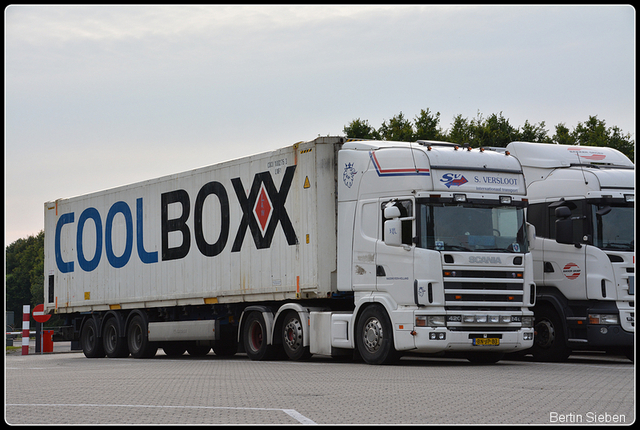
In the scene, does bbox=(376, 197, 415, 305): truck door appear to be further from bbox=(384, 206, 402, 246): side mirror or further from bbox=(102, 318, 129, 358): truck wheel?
bbox=(102, 318, 129, 358): truck wheel

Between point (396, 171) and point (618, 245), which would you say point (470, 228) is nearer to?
point (396, 171)

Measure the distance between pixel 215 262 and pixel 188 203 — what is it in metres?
1.76

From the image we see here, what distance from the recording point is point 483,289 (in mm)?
14750

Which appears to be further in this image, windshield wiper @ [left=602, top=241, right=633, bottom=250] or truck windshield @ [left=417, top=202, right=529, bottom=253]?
windshield wiper @ [left=602, top=241, right=633, bottom=250]

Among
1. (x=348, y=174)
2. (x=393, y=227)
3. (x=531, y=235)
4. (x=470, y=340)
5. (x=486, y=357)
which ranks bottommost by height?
(x=486, y=357)

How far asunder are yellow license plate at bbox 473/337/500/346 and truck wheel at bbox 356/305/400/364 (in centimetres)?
134

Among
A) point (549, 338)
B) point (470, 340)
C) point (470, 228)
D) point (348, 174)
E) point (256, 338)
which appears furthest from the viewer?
point (256, 338)

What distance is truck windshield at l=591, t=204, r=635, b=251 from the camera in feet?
52.5

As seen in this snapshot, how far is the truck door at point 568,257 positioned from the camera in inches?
636

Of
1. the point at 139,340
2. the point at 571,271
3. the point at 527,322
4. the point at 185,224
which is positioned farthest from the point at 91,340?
the point at 571,271

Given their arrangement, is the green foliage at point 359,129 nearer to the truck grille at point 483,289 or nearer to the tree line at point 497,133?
the tree line at point 497,133

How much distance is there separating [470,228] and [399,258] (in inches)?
51.1

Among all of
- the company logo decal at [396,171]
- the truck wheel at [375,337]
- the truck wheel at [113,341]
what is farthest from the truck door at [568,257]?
the truck wheel at [113,341]

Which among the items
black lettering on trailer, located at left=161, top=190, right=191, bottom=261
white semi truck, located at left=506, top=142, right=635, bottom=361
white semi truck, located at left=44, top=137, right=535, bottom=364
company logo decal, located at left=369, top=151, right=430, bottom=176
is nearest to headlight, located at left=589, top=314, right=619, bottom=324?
white semi truck, located at left=506, top=142, right=635, bottom=361
